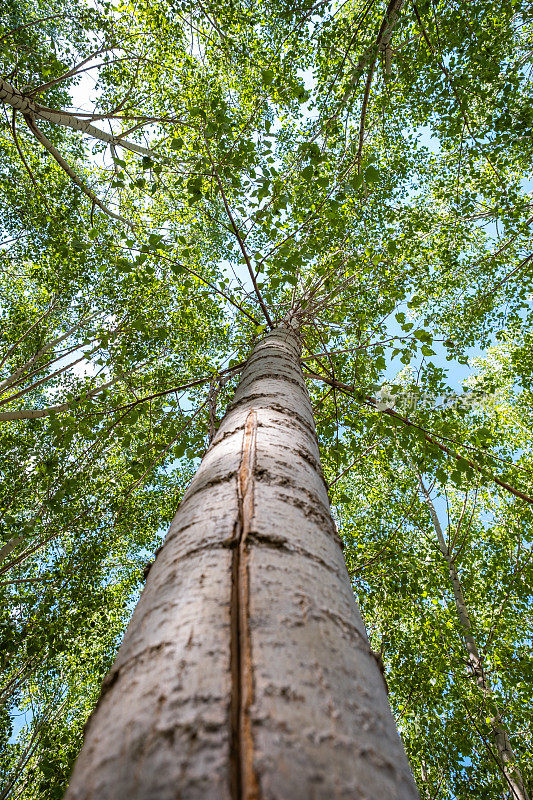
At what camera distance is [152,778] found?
0.37 meters

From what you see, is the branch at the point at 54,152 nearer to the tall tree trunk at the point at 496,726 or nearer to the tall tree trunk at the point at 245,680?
the tall tree trunk at the point at 245,680

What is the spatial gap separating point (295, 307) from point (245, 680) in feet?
13.6

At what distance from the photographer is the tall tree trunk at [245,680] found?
382 mm

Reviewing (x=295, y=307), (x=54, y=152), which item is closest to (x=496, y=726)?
(x=295, y=307)

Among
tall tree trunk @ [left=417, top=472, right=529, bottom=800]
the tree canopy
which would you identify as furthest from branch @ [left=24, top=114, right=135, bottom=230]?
tall tree trunk @ [left=417, top=472, right=529, bottom=800]

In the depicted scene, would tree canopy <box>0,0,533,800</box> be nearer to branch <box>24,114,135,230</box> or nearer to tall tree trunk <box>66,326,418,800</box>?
branch <box>24,114,135,230</box>

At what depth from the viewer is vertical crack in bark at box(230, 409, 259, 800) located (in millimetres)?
372

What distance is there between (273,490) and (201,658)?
1.42ft

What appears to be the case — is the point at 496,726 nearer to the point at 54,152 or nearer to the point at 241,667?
the point at 241,667

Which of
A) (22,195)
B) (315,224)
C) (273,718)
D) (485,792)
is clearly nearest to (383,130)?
(315,224)

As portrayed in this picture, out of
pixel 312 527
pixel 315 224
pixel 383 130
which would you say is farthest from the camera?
pixel 383 130

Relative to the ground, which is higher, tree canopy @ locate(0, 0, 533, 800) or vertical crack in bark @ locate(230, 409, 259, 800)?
tree canopy @ locate(0, 0, 533, 800)

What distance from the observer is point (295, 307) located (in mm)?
4355

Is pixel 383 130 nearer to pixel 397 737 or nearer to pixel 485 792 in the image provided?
pixel 397 737
